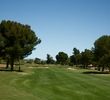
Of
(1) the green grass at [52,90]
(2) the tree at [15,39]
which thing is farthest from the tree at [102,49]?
(1) the green grass at [52,90]

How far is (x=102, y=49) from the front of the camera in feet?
271

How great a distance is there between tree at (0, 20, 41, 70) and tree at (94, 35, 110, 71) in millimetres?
20992

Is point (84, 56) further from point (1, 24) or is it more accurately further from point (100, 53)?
point (1, 24)

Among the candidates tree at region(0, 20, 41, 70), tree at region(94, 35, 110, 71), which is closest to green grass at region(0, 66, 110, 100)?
tree at region(0, 20, 41, 70)

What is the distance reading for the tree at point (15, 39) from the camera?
67812mm

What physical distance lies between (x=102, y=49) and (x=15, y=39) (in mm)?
27047

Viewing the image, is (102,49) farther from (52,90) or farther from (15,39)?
(52,90)

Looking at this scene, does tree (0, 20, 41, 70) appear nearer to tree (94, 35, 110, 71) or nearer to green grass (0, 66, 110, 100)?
tree (94, 35, 110, 71)

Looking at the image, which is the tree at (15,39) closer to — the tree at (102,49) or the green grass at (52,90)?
the tree at (102,49)

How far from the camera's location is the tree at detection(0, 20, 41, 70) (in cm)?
6781

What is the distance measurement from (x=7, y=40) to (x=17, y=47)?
12.4ft

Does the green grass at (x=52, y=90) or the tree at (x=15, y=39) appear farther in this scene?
the tree at (x=15, y=39)

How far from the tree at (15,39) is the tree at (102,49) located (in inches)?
826

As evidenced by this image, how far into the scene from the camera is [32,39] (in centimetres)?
7150
